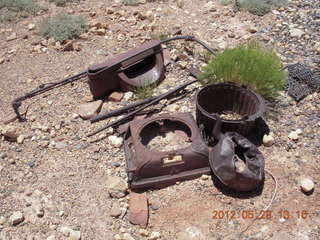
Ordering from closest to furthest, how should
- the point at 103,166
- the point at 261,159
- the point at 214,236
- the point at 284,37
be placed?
the point at 214,236 < the point at 261,159 < the point at 103,166 < the point at 284,37

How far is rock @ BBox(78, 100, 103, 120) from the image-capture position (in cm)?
346

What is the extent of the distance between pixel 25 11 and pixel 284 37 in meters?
3.76

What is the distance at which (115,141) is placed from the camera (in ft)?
10.4

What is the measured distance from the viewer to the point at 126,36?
4523 mm

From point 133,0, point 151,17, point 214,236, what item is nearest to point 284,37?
point 151,17

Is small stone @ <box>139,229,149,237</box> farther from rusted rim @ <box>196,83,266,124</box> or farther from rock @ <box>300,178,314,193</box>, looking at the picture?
rock @ <box>300,178,314,193</box>

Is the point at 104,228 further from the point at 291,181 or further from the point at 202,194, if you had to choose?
the point at 291,181

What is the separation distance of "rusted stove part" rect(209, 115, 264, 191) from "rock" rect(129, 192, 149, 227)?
598mm

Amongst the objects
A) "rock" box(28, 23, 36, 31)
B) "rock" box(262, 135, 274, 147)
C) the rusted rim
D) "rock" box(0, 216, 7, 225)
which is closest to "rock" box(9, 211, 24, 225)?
"rock" box(0, 216, 7, 225)

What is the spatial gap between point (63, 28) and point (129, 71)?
4.60ft

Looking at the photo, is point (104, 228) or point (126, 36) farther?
point (126, 36)

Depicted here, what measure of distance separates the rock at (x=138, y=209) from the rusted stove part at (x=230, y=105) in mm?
834

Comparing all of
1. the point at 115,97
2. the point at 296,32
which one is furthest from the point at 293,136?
the point at 296,32
